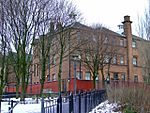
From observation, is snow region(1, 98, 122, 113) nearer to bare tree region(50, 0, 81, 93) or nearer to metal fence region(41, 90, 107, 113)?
metal fence region(41, 90, 107, 113)

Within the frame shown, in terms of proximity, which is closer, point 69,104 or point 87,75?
point 69,104

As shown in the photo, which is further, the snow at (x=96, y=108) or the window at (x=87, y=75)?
the window at (x=87, y=75)

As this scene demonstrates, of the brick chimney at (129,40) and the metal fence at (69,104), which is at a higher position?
the brick chimney at (129,40)

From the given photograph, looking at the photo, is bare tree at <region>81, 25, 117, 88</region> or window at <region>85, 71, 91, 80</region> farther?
window at <region>85, 71, 91, 80</region>

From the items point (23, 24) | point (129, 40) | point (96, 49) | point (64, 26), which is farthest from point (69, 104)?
point (129, 40)

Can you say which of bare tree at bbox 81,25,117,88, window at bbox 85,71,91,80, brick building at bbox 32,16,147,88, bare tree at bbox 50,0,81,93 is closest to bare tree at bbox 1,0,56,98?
bare tree at bbox 50,0,81,93

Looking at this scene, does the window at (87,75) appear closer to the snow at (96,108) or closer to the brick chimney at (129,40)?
the brick chimney at (129,40)

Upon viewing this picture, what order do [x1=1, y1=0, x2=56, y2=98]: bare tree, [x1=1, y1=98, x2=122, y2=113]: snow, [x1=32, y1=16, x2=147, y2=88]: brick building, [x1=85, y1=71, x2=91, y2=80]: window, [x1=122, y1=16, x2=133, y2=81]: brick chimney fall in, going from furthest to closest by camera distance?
[x1=122, y1=16, x2=133, y2=81]: brick chimney < [x1=85, y1=71, x2=91, y2=80]: window < [x1=32, y1=16, x2=147, y2=88]: brick building < [x1=1, y1=0, x2=56, y2=98]: bare tree < [x1=1, y1=98, x2=122, y2=113]: snow

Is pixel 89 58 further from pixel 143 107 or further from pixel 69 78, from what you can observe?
pixel 143 107

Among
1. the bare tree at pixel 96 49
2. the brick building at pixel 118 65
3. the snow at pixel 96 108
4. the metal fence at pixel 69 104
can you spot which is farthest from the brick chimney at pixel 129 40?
the metal fence at pixel 69 104

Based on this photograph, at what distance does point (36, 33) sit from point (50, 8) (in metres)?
3.13

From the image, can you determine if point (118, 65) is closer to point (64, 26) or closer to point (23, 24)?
point (64, 26)

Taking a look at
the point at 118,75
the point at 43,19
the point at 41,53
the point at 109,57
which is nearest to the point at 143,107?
the point at 43,19

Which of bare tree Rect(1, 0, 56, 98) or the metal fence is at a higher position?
bare tree Rect(1, 0, 56, 98)
